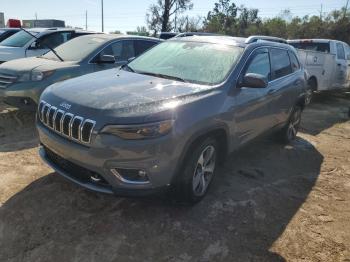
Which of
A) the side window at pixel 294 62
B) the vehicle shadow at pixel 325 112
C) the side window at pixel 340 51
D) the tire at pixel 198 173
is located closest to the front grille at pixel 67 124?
the tire at pixel 198 173

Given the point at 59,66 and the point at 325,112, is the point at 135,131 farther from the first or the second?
the point at 325,112

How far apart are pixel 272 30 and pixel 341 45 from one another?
78.9 ft

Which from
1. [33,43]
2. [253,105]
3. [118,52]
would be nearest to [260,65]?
[253,105]

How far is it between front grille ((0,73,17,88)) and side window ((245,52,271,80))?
4067 millimetres

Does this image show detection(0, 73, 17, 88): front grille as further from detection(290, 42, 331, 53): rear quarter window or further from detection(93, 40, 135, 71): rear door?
detection(290, 42, 331, 53): rear quarter window

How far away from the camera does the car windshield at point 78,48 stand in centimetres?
689

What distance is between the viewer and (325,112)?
9.92m

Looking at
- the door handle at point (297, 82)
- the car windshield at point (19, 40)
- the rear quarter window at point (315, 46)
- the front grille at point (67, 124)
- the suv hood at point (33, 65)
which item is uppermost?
the rear quarter window at point (315, 46)

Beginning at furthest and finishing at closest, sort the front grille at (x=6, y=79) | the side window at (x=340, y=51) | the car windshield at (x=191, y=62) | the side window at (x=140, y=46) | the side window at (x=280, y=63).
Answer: the side window at (x=340, y=51) → the side window at (x=140, y=46) → the front grille at (x=6, y=79) → the side window at (x=280, y=63) → the car windshield at (x=191, y=62)

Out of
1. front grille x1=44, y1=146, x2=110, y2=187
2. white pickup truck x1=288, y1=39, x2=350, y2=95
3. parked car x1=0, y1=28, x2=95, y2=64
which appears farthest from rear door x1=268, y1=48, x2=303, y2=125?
parked car x1=0, y1=28, x2=95, y2=64

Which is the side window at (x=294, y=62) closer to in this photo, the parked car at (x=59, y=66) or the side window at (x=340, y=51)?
the parked car at (x=59, y=66)

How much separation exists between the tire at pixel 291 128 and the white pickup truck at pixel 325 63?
411cm

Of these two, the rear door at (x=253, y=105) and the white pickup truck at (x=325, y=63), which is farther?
the white pickup truck at (x=325, y=63)

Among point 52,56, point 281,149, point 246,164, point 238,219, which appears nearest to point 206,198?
point 238,219
